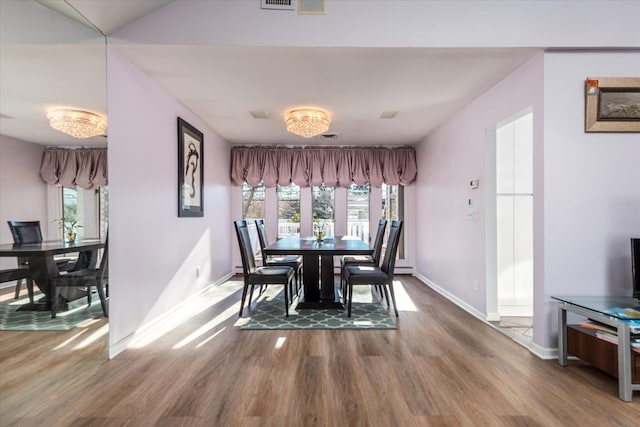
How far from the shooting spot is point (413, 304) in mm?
3732

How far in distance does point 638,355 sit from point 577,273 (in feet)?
2.16

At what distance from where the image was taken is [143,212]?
108 inches

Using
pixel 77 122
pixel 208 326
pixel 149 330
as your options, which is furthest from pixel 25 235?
pixel 208 326

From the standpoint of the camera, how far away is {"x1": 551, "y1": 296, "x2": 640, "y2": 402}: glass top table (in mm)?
1801

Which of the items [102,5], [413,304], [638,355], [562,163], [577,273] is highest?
[102,5]

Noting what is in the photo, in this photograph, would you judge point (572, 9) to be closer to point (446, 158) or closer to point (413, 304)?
point (446, 158)

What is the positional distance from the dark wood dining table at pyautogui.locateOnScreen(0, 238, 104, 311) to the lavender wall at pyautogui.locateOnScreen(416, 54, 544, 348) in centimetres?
349

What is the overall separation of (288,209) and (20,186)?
405cm

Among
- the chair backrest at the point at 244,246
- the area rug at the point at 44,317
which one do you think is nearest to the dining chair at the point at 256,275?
the chair backrest at the point at 244,246

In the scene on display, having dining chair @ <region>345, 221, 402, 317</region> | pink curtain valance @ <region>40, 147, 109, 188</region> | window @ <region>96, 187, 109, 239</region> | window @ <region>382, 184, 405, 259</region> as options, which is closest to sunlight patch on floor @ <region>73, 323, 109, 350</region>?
window @ <region>96, 187, 109, 239</region>

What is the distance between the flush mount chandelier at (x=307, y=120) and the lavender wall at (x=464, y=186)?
169 cm

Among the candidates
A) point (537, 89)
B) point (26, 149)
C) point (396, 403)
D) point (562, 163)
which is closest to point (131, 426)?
point (396, 403)

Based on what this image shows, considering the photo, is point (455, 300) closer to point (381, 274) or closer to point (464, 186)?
point (381, 274)

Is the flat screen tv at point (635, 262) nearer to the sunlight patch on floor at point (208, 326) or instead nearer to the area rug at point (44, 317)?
the sunlight patch on floor at point (208, 326)
